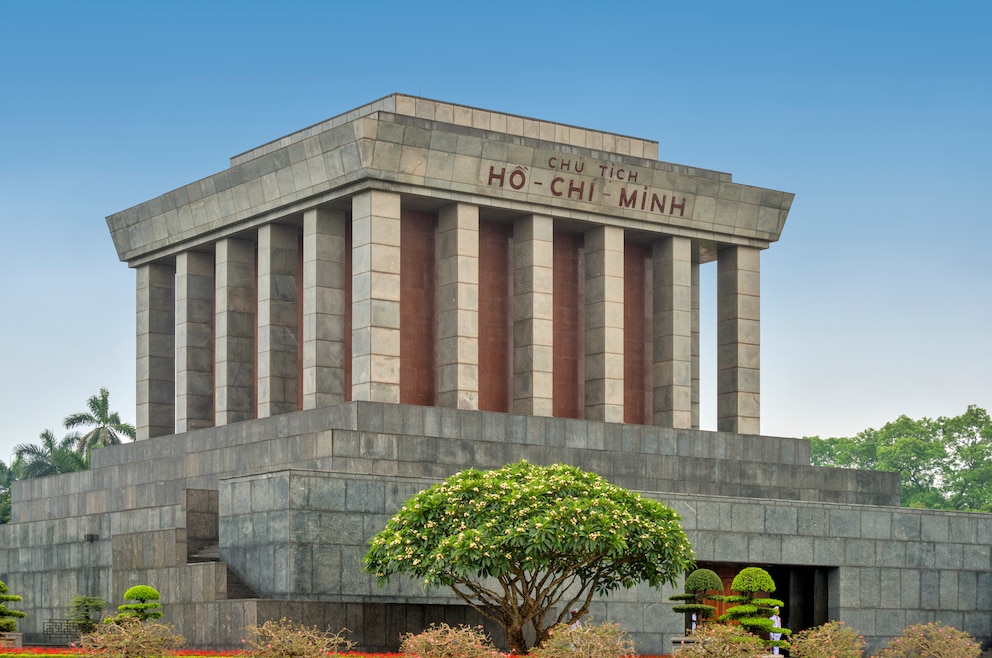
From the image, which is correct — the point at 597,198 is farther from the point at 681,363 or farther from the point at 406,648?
the point at 406,648

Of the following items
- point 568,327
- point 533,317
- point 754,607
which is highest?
point 533,317

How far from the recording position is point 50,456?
77375 millimetres

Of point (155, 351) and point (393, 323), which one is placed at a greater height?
point (393, 323)

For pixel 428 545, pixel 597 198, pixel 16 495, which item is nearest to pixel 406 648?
pixel 428 545

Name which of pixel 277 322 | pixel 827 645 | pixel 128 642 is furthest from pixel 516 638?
pixel 277 322

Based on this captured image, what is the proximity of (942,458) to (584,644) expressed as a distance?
66470mm

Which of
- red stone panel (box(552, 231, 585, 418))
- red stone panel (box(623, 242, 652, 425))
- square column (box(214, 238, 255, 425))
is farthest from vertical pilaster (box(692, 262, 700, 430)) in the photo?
square column (box(214, 238, 255, 425))

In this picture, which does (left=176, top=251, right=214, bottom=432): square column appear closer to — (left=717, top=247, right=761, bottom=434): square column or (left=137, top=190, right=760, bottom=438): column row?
(left=137, top=190, right=760, bottom=438): column row

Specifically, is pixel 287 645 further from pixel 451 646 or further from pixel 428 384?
pixel 428 384

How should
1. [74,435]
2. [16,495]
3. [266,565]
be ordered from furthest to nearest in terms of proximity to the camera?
[74,435] → [16,495] → [266,565]

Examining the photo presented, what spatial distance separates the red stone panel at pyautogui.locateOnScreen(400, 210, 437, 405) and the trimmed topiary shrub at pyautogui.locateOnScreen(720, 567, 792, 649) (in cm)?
1072

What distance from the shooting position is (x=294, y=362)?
42.8 m

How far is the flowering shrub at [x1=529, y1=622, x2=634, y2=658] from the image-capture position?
26.8 meters

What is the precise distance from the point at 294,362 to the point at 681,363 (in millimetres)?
10057
